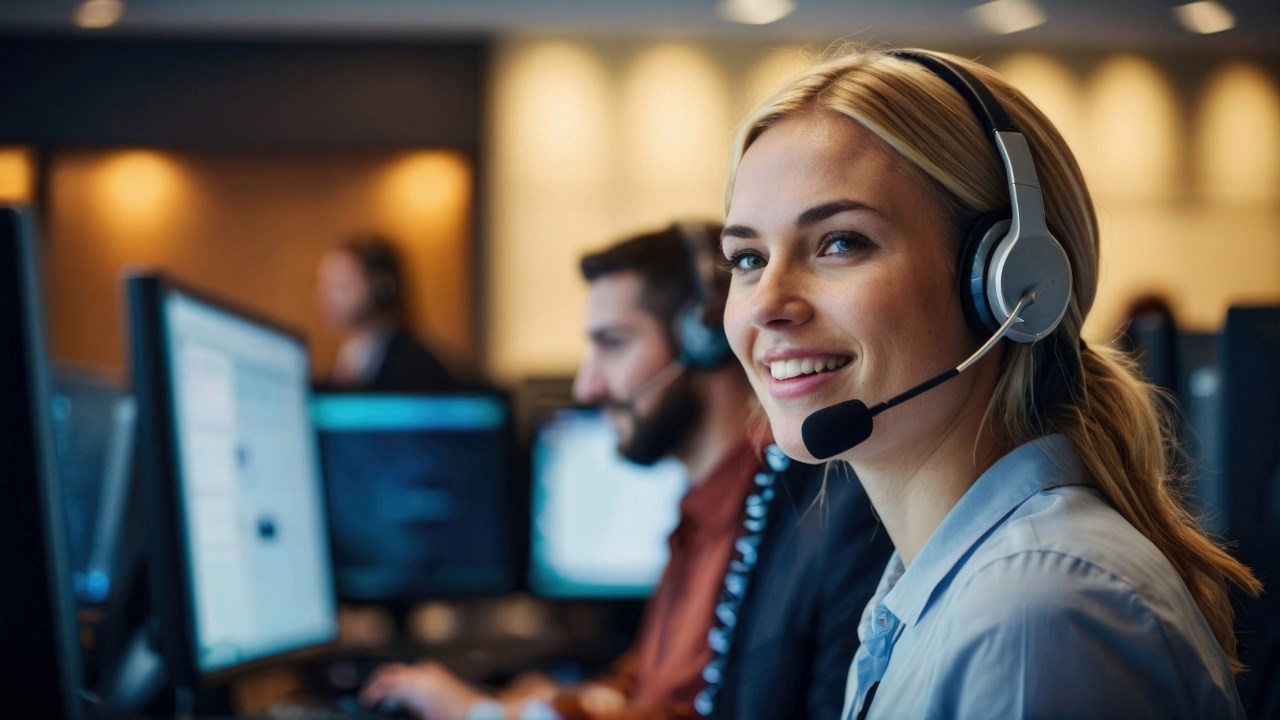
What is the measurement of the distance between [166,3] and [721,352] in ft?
12.4

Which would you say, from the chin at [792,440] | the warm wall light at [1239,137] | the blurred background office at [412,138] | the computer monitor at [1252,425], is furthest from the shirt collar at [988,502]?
the warm wall light at [1239,137]

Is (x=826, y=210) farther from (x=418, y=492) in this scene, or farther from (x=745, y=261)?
(x=418, y=492)

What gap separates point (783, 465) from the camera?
4.33 feet

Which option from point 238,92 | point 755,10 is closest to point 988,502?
point 755,10

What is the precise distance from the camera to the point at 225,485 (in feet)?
4.29

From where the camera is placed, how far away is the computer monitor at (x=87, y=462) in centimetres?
198

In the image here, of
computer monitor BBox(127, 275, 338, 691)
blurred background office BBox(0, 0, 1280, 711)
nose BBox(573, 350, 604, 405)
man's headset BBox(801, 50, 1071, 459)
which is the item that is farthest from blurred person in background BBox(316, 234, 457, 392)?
man's headset BBox(801, 50, 1071, 459)

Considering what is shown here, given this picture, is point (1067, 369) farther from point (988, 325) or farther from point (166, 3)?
point (166, 3)

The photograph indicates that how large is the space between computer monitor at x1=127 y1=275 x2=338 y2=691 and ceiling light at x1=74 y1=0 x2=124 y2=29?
3.63 metres

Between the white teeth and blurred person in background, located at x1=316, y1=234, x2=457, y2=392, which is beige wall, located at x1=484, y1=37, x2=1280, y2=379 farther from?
the white teeth

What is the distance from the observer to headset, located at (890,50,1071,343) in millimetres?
853

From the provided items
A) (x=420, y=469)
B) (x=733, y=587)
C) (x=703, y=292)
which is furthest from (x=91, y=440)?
(x=733, y=587)

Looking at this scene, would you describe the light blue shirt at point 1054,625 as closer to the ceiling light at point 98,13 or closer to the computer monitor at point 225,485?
the computer monitor at point 225,485

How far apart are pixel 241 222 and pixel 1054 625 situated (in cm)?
473
